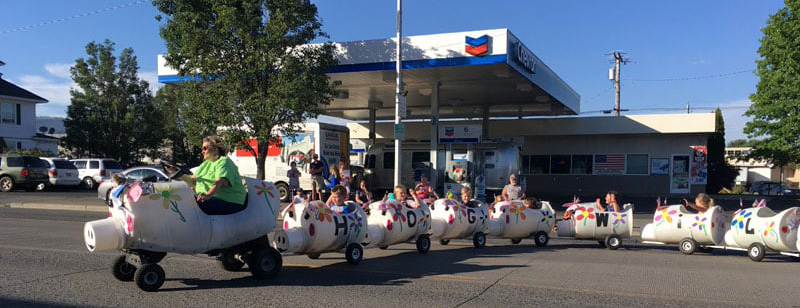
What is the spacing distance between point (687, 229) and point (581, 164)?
25425 mm

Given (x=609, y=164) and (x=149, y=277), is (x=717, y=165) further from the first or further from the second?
(x=149, y=277)

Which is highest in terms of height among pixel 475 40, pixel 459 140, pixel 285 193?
pixel 475 40

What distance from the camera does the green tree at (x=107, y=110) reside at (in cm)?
3578

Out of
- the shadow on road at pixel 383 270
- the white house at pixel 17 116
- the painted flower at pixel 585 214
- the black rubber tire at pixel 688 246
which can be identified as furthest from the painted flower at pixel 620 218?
the white house at pixel 17 116

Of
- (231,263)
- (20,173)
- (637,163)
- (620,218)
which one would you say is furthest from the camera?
(637,163)

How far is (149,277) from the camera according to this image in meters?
6.59

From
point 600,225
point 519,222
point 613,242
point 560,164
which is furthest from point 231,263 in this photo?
point 560,164

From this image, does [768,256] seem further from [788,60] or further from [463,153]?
[788,60]

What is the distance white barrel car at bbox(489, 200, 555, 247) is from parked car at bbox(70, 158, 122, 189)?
24940 millimetres

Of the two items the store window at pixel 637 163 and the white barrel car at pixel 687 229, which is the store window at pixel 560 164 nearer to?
the store window at pixel 637 163

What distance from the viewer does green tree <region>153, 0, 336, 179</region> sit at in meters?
17.8

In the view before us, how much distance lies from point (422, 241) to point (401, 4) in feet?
34.6

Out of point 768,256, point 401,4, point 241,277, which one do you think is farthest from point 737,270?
point 401,4

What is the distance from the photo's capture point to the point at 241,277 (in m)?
7.63
